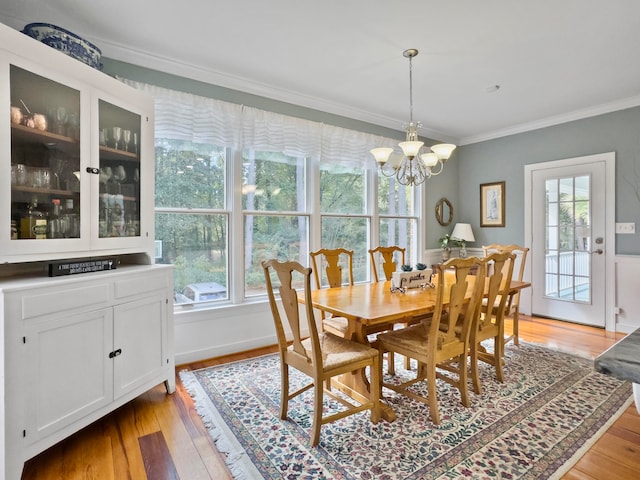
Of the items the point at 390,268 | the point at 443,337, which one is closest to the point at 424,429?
the point at 443,337

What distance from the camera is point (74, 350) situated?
1824 millimetres

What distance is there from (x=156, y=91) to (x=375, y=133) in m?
2.61

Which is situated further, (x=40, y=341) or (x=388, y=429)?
(x=388, y=429)

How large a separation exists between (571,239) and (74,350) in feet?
16.8

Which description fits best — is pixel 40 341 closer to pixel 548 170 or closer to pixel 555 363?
pixel 555 363

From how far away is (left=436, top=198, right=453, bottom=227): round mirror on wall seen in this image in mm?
5199

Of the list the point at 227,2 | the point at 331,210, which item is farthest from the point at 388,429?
the point at 227,2

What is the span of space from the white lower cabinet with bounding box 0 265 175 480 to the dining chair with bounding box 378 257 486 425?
1.59m

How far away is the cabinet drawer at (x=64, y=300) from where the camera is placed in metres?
1.62

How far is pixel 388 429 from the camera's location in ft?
6.66

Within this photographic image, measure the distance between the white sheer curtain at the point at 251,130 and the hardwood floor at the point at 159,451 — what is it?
6.95 ft

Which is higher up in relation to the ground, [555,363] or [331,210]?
[331,210]

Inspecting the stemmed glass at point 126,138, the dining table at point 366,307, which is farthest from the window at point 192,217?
the dining table at point 366,307

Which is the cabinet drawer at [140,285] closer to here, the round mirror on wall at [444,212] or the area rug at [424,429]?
the area rug at [424,429]
